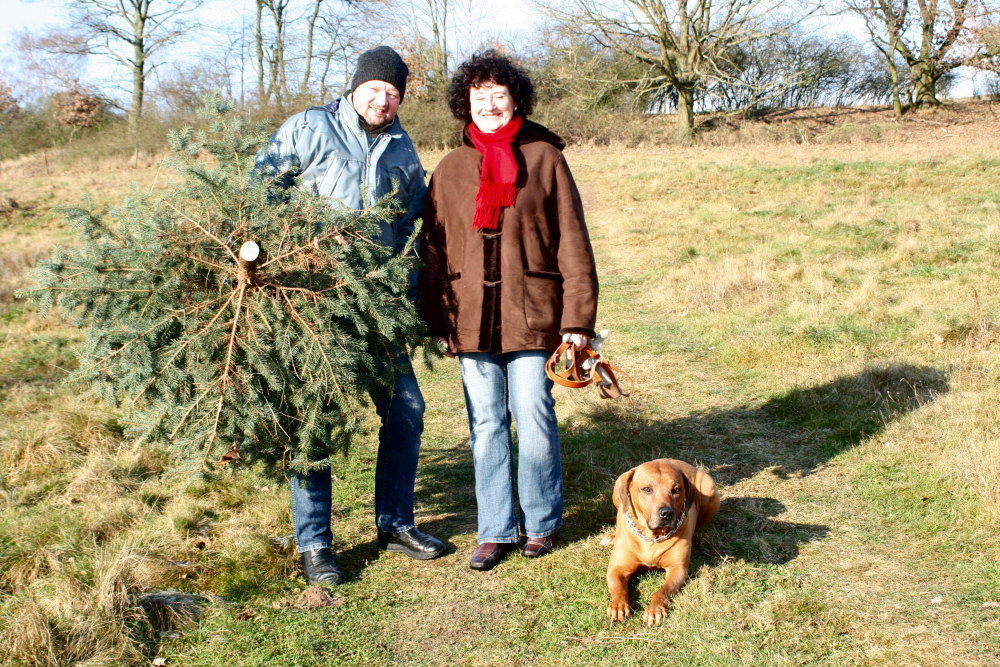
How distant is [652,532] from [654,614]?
340 millimetres

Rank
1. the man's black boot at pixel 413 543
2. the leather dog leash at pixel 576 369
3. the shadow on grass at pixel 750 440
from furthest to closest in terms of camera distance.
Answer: the shadow on grass at pixel 750 440
the man's black boot at pixel 413 543
the leather dog leash at pixel 576 369

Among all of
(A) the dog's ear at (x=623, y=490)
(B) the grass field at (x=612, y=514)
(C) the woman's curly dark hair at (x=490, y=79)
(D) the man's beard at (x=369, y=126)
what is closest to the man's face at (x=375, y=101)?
(D) the man's beard at (x=369, y=126)

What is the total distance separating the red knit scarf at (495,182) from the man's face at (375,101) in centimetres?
52

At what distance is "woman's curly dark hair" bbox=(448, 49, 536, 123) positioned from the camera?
11.8 ft

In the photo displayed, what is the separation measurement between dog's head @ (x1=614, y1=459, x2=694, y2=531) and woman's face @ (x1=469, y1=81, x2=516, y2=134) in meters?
1.76

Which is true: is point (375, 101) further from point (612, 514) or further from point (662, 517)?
point (612, 514)

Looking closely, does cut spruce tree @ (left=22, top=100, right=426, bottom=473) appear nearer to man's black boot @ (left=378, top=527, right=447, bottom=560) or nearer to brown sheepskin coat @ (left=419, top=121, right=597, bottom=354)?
brown sheepskin coat @ (left=419, top=121, right=597, bottom=354)

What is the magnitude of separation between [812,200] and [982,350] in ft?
25.1

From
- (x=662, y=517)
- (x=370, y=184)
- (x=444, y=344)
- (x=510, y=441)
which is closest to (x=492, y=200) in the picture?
(x=370, y=184)

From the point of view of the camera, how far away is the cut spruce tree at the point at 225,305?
3020 mm

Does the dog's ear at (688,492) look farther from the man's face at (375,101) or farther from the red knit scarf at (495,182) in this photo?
the man's face at (375,101)

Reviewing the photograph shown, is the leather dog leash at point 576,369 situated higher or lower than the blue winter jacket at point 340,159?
lower

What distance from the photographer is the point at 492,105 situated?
359 cm

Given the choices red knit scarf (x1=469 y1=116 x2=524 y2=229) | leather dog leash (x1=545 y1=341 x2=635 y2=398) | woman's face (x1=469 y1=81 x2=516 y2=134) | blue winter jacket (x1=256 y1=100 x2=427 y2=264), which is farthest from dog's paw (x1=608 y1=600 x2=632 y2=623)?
woman's face (x1=469 y1=81 x2=516 y2=134)
